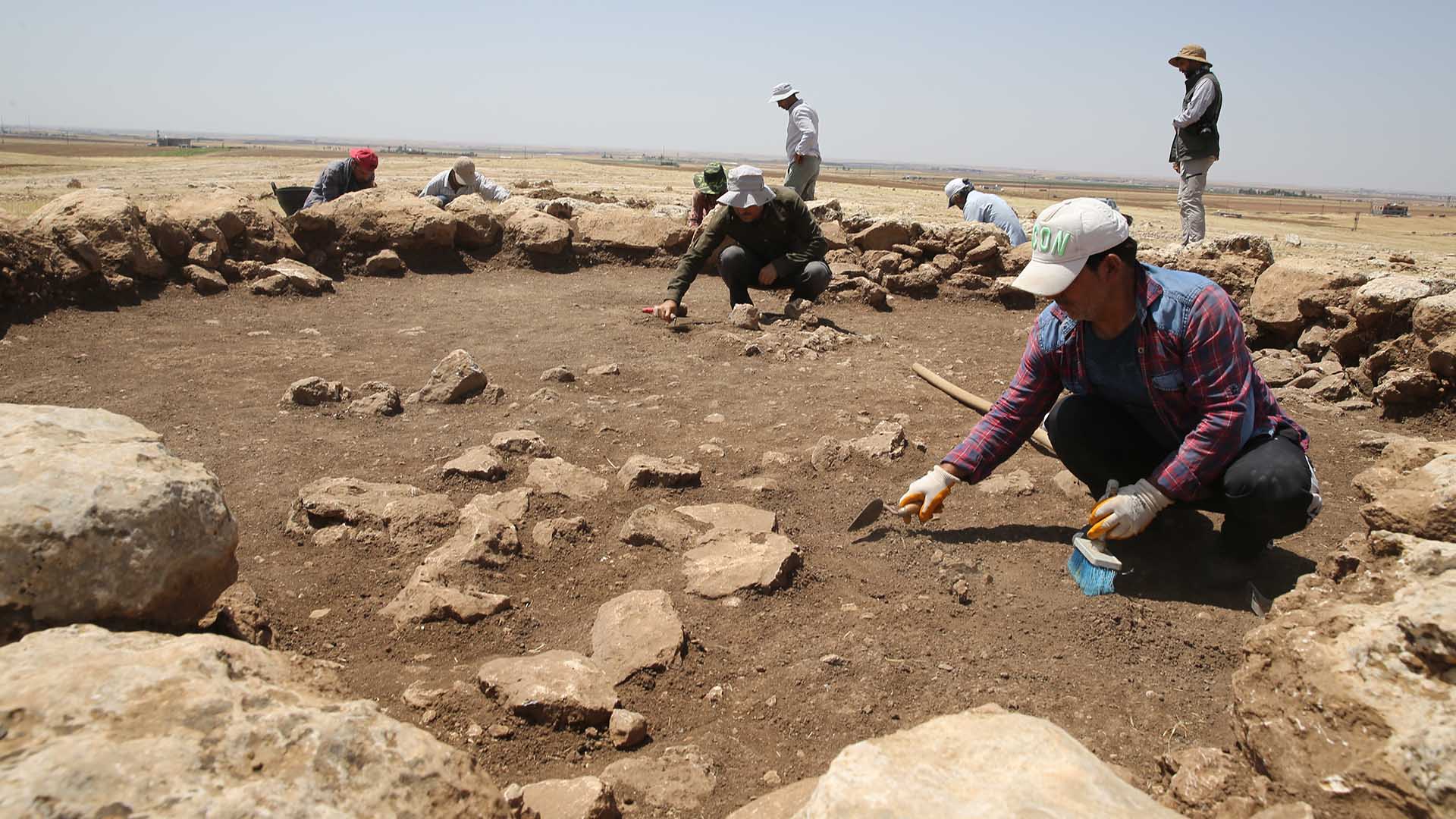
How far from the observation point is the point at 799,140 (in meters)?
9.30

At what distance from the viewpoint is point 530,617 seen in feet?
9.92

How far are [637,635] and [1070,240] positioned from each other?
1682mm

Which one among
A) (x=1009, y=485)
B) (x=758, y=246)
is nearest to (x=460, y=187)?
(x=758, y=246)

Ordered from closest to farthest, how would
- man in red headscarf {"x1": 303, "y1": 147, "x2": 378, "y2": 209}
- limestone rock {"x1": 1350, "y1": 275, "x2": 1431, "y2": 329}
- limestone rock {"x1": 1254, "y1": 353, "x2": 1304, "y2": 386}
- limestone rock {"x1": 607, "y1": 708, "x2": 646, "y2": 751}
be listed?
limestone rock {"x1": 607, "y1": 708, "x2": 646, "y2": 751} → limestone rock {"x1": 1350, "y1": 275, "x2": 1431, "y2": 329} → limestone rock {"x1": 1254, "y1": 353, "x2": 1304, "y2": 386} → man in red headscarf {"x1": 303, "y1": 147, "x2": 378, "y2": 209}

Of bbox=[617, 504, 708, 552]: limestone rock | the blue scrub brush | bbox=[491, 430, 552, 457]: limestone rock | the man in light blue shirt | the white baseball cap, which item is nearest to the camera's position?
the white baseball cap

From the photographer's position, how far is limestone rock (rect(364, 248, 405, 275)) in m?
8.38

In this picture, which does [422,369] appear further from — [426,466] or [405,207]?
[405,207]

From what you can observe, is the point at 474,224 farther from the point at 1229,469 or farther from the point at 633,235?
the point at 1229,469

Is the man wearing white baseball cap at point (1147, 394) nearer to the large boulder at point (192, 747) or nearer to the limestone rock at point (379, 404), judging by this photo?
the large boulder at point (192, 747)

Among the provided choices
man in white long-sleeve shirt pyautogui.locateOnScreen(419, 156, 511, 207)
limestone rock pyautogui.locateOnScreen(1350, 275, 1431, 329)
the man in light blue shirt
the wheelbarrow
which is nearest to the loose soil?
limestone rock pyautogui.locateOnScreen(1350, 275, 1431, 329)

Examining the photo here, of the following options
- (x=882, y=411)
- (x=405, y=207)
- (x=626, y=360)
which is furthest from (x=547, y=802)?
(x=405, y=207)

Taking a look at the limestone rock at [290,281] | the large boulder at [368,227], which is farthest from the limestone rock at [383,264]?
the limestone rock at [290,281]

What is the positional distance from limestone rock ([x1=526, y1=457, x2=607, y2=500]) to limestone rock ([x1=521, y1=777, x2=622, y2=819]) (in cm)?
181

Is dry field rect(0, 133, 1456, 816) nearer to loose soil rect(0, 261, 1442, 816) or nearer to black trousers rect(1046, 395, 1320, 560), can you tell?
loose soil rect(0, 261, 1442, 816)
